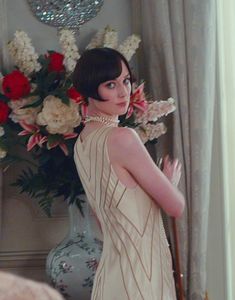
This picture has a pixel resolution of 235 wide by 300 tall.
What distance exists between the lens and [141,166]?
1.73 m

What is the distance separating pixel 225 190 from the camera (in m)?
2.46

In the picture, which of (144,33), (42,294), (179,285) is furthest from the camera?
(144,33)

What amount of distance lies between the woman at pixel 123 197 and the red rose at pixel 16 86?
55cm

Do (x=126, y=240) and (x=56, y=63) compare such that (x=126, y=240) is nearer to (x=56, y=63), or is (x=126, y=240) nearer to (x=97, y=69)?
(x=97, y=69)

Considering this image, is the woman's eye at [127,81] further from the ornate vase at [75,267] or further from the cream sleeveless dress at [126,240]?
the ornate vase at [75,267]

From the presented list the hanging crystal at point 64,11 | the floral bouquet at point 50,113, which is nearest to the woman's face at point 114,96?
the floral bouquet at point 50,113

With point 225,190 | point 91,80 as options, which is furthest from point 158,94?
point 91,80

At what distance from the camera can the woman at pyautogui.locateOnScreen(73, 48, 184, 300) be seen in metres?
1.73

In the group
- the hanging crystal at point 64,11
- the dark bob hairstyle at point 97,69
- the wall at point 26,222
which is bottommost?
the wall at point 26,222

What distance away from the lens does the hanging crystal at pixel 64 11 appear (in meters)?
2.71

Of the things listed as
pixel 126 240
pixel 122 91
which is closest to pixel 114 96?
pixel 122 91

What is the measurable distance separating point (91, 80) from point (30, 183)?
0.78 meters

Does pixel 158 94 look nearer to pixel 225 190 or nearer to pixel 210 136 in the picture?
pixel 210 136

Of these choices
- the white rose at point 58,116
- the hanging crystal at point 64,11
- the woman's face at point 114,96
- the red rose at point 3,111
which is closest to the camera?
the woman's face at point 114,96
